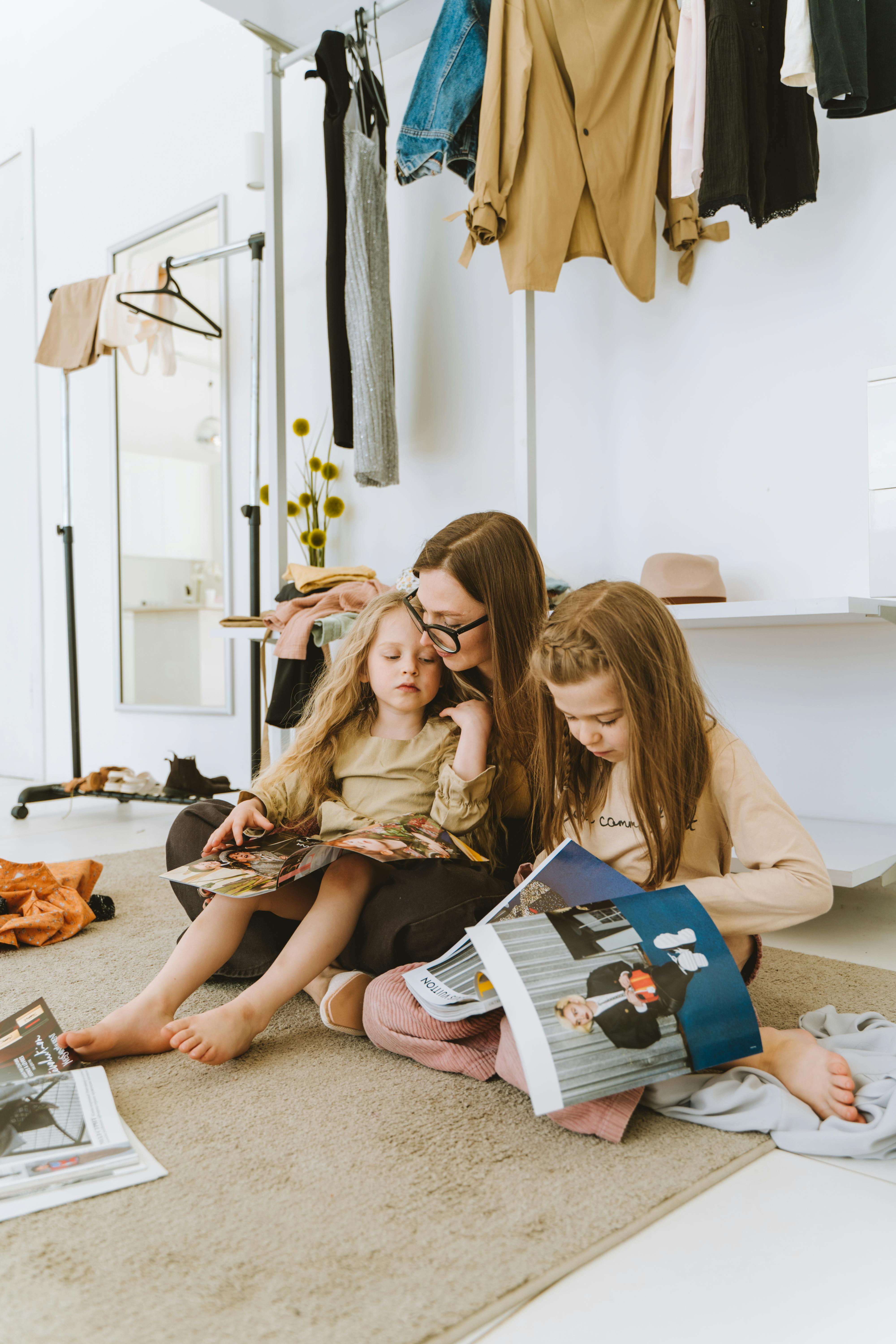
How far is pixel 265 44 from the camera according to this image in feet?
8.18

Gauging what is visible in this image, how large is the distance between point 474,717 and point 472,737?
0.03 m

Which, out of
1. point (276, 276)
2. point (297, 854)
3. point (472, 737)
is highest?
point (276, 276)

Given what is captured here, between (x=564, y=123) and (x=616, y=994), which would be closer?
(x=616, y=994)

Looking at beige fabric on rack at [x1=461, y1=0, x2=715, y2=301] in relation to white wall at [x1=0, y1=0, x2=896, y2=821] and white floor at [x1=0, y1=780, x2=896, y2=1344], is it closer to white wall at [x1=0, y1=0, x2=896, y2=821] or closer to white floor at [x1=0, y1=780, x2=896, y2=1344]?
white wall at [x1=0, y1=0, x2=896, y2=821]

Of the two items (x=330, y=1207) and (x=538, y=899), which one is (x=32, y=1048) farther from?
(x=538, y=899)

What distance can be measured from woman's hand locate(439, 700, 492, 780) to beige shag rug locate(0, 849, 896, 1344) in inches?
13.6

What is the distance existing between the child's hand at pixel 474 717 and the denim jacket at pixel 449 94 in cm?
130

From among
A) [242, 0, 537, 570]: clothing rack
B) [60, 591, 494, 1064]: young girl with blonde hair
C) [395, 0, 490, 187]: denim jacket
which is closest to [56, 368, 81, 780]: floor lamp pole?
[242, 0, 537, 570]: clothing rack

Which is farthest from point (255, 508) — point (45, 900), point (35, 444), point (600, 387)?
point (35, 444)

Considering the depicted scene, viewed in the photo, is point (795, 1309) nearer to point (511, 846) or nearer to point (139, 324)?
point (511, 846)

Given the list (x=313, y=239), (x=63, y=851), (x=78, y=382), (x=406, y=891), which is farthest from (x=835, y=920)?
(x=78, y=382)

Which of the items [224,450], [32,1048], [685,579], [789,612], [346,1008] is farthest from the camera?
[224,450]

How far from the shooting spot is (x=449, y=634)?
124cm

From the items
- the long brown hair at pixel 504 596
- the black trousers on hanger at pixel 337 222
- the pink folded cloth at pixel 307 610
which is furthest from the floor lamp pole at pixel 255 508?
the long brown hair at pixel 504 596
